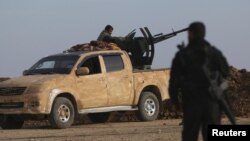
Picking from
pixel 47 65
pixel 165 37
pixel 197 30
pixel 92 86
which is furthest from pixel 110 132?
pixel 197 30

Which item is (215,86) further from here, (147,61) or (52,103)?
(147,61)

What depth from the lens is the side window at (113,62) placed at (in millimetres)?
19156

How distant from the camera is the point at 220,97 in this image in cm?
891

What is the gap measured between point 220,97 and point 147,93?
1131 centimetres

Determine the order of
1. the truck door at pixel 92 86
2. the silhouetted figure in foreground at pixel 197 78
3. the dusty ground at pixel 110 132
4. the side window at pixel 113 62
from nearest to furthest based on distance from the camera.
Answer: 1. the silhouetted figure in foreground at pixel 197 78
2. the dusty ground at pixel 110 132
3. the truck door at pixel 92 86
4. the side window at pixel 113 62

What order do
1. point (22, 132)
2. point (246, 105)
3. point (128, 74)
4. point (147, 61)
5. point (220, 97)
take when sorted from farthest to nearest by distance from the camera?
point (246, 105) → point (147, 61) → point (128, 74) → point (22, 132) → point (220, 97)

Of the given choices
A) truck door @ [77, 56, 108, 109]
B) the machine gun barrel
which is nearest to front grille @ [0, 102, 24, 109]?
truck door @ [77, 56, 108, 109]

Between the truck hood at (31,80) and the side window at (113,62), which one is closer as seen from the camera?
the truck hood at (31,80)

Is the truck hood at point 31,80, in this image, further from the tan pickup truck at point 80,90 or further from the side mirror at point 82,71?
the side mirror at point 82,71

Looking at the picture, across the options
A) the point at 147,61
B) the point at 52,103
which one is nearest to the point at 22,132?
the point at 52,103

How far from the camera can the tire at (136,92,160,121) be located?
19984 millimetres

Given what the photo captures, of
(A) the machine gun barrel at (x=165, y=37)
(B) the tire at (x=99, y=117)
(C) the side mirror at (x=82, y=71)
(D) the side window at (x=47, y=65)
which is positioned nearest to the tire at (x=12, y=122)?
(D) the side window at (x=47, y=65)

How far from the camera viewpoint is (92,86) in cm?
1848

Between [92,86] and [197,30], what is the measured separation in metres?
9.71
